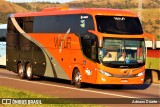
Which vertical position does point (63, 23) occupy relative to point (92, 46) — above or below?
above

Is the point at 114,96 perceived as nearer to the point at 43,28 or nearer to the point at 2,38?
the point at 43,28

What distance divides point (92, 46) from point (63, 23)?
11.6 ft

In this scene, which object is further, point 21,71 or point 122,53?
point 21,71

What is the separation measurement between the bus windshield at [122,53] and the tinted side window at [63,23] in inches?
46.1

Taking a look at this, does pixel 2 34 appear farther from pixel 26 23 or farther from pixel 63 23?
pixel 63 23

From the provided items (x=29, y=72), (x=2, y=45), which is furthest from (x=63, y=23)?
(x=2, y=45)

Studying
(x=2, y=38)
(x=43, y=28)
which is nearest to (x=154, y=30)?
(x=2, y=38)

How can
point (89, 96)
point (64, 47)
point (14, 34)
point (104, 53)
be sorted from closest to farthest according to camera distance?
point (89, 96) < point (104, 53) < point (64, 47) < point (14, 34)

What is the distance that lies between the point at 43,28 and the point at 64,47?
272 cm

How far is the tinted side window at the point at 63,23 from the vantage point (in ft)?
84.9

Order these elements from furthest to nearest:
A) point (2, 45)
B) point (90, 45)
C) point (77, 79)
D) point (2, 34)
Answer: point (2, 45), point (2, 34), point (77, 79), point (90, 45)

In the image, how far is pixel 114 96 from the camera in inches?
872

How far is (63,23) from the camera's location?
92.6 ft

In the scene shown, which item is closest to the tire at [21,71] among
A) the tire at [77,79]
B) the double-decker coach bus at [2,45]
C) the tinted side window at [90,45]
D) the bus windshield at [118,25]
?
the tire at [77,79]
